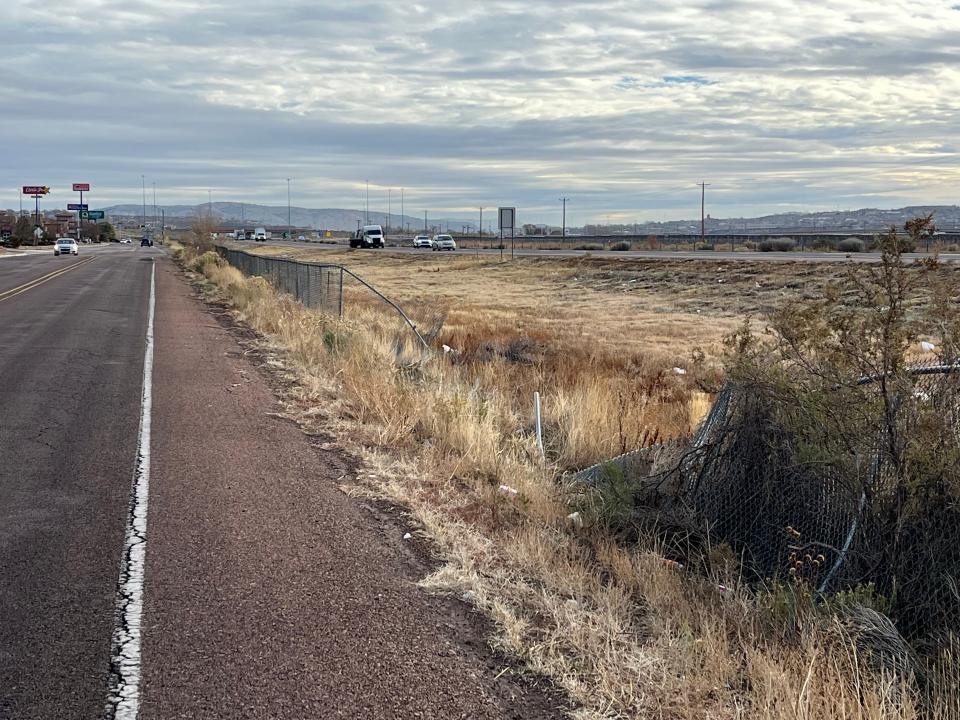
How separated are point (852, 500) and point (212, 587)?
4.01 metres

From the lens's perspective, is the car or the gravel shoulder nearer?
the gravel shoulder

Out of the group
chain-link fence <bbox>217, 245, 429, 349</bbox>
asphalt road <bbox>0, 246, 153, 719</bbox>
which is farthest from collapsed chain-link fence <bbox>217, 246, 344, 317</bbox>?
asphalt road <bbox>0, 246, 153, 719</bbox>

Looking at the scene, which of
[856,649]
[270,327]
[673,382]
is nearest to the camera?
[856,649]

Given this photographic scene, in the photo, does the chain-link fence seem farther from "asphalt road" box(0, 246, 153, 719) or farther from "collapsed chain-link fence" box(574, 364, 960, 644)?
"collapsed chain-link fence" box(574, 364, 960, 644)

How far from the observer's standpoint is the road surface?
4.59m

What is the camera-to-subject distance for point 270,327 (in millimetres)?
22000

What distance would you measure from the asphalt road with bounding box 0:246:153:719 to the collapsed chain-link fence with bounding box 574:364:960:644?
12.6 feet

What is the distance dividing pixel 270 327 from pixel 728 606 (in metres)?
17.5

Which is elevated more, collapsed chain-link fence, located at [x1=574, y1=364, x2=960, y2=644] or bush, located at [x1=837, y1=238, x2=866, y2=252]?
bush, located at [x1=837, y1=238, x2=866, y2=252]

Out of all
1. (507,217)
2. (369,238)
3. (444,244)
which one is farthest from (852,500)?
(369,238)

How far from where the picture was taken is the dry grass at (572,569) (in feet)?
15.0

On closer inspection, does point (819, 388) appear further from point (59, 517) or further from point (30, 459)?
point (30, 459)

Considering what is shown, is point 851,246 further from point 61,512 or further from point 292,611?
point 292,611

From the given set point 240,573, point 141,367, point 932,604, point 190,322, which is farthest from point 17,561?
point 190,322
